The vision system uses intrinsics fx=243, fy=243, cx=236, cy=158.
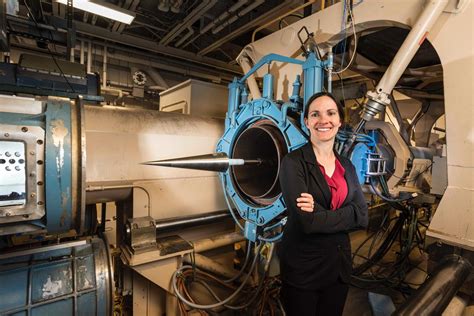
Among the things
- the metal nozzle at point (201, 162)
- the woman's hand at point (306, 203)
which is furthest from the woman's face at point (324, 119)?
the metal nozzle at point (201, 162)

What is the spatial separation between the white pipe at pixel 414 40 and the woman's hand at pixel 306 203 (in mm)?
629

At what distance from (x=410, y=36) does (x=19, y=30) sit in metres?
2.02

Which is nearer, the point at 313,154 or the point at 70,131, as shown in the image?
the point at 70,131

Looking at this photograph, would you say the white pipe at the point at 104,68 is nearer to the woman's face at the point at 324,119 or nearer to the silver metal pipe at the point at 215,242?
the silver metal pipe at the point at 215,242

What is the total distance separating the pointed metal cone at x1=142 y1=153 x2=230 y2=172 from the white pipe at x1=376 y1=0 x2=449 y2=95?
82 centimetres

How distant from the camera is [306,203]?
87cm

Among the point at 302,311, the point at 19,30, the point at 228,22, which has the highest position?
the point at 228,22

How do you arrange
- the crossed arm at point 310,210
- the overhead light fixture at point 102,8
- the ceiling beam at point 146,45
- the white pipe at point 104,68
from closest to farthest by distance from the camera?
the crossed arm at point 310,210, the overhead light fixture at point 102,8, the ceiling beam at point 146,45, the white pipe at point 104,68

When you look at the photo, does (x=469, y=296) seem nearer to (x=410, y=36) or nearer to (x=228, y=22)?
(x=410, y=36)

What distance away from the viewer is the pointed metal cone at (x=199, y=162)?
3.70ft

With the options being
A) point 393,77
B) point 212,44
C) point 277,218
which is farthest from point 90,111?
point 212,44

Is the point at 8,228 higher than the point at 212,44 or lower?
lower

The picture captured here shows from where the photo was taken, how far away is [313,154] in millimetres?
987

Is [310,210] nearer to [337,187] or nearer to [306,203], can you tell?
[306,203]
